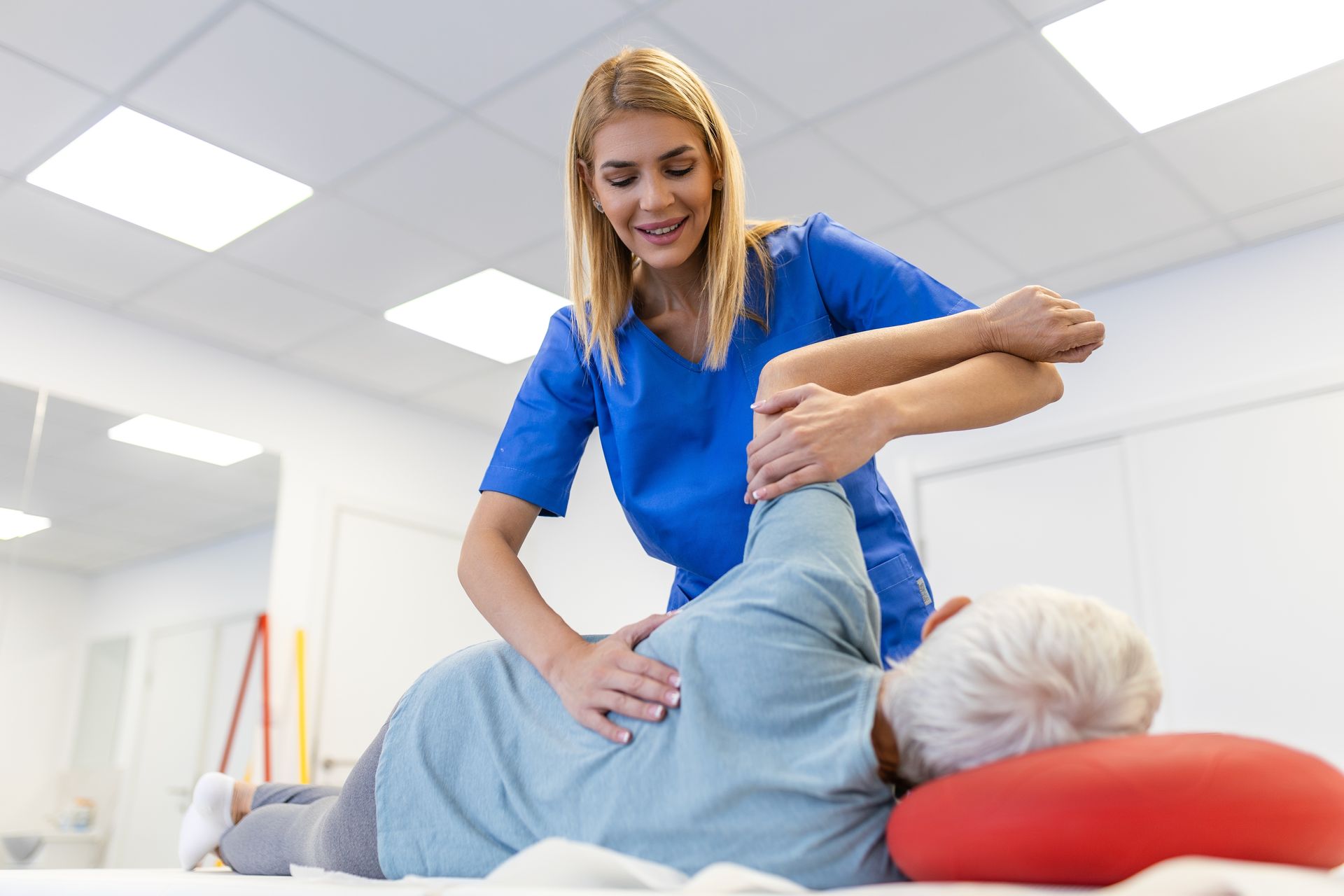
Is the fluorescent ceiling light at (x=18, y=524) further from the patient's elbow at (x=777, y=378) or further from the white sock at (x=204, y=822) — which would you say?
the patient's elbow at (x=777, y=378)

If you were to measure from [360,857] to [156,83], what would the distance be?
2.62m

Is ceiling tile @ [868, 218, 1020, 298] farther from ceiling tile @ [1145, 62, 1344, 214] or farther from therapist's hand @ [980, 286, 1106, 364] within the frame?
therapist's hand @ [980, 286, 1106, 364]

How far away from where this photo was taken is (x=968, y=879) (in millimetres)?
774

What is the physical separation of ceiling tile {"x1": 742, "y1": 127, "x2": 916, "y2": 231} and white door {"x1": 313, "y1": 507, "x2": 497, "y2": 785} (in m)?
2.27

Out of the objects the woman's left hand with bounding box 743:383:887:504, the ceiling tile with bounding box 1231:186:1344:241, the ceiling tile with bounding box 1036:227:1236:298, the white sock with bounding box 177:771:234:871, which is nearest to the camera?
the woman's left hand with bounding box 743:383:887:504

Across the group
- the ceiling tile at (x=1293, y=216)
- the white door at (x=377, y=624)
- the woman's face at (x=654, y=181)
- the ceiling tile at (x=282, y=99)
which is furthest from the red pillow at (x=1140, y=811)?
the white door at (x=377, y=624)

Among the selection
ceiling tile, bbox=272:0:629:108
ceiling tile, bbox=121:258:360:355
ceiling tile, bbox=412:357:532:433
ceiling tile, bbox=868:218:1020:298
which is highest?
ceiling tile, bbox=272:0:629:108

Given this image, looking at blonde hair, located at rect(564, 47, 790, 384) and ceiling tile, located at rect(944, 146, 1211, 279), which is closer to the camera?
blonde hair, located at rect(564, 47, 790, 384)

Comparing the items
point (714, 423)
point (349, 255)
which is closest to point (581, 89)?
point (349, 255)

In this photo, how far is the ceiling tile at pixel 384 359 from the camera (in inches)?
183

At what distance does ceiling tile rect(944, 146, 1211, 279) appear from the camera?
3.53 m

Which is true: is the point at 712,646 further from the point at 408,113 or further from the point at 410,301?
the point at 410,301

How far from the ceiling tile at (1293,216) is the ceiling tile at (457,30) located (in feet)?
7.90

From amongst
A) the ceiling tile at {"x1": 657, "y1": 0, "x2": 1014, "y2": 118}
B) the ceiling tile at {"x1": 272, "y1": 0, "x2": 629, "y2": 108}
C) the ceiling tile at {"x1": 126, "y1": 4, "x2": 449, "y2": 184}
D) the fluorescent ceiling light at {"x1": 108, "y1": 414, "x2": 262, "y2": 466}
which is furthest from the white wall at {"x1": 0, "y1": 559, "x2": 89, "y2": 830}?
the ceiling tile at {"x1": 657, "y1": 0, "x2": 1014, "y2": 118}
